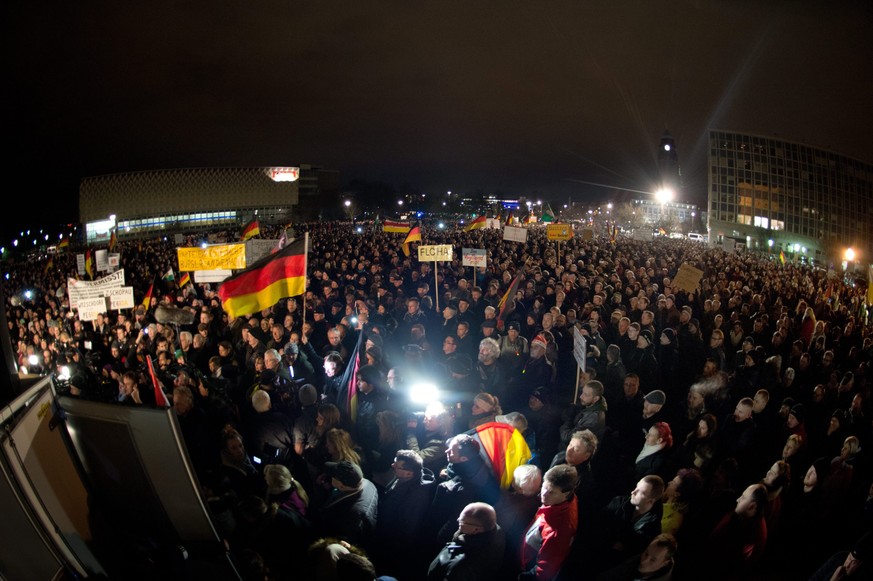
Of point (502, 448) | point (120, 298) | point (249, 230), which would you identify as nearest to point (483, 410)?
point (502, 448)

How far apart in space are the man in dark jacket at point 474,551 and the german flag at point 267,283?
13.8 ft

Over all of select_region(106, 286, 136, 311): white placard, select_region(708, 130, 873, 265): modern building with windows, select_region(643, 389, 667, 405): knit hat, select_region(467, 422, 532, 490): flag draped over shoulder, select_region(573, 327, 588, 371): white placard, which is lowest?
select_region(467, 422, 532, 490): flag draped over shoulder

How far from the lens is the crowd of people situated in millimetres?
3182

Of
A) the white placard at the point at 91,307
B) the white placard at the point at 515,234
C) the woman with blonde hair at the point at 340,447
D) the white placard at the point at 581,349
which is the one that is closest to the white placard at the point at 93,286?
the white placard at the point at 91,307

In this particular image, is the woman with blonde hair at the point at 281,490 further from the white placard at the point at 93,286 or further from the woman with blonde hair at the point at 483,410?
the white placard at the point at 93,286

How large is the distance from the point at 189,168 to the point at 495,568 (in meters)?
113

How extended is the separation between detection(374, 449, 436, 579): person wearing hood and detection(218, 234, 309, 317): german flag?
3476mm

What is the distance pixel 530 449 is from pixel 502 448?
2.88 ft

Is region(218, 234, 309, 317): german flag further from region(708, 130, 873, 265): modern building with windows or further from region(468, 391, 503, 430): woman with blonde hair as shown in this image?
region(708, 130, 873, 265): modern building with windows

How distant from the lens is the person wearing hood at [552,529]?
3.13m

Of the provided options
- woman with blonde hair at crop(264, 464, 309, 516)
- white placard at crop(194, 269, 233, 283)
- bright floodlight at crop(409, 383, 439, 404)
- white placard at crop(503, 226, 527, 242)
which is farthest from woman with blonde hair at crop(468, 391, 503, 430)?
white placard at crop(503, 226, 527, 242)

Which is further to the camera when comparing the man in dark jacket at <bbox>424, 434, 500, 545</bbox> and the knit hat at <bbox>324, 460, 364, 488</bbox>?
the man in dark jacket at <bbox>424, 434, 500, 545</bbox>

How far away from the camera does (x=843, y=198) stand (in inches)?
2287

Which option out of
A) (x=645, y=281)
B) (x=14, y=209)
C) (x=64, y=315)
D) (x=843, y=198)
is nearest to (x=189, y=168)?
(x=14, y=209)
